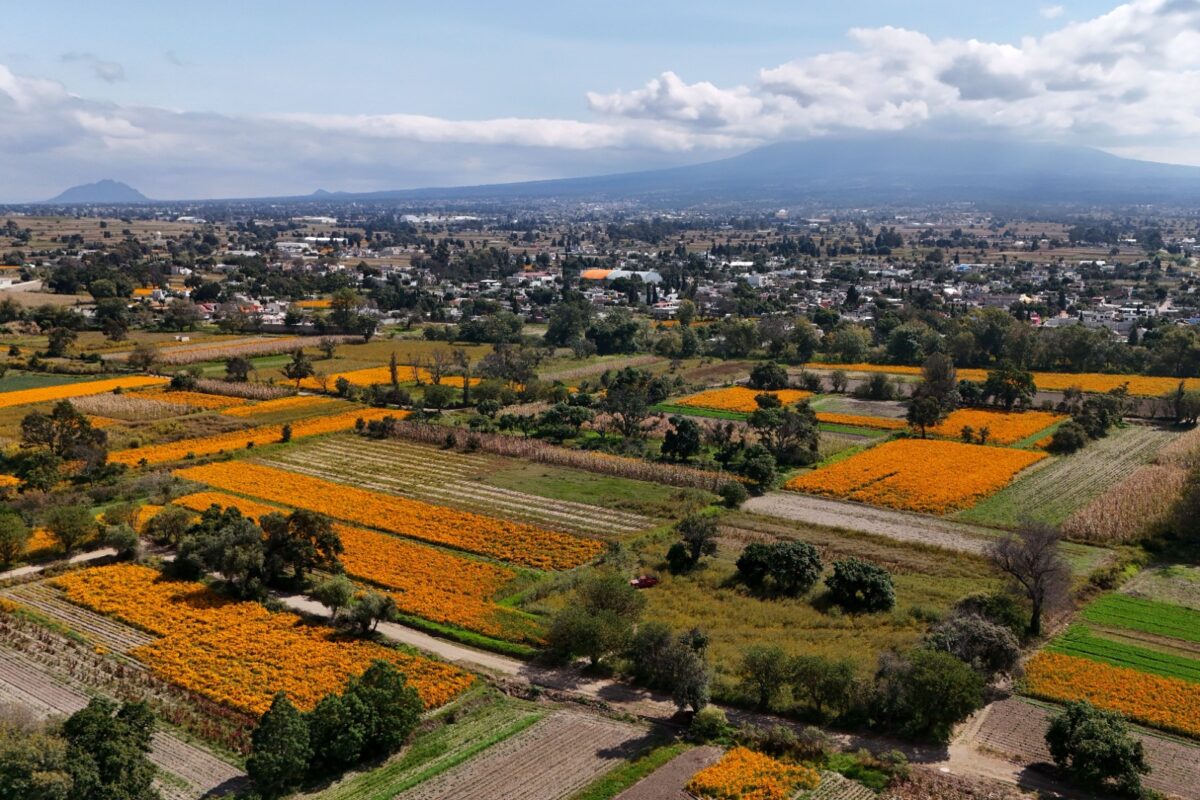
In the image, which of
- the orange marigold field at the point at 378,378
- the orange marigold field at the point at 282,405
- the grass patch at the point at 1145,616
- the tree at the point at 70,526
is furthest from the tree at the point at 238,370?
the grass patch at the point at 1145,616

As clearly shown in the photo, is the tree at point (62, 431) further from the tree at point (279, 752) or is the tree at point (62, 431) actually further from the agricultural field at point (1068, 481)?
the agricultural field at point (1068, 481)

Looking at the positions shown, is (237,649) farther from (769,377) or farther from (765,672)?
(769,377)

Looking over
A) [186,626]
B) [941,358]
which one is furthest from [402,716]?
[941,358]

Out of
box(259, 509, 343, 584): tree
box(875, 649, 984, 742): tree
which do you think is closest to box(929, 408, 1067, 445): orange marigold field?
box(875, 649, 984, 742): tree

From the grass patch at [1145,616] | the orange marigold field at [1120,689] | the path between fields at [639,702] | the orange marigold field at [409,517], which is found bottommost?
the path between fields at [639,702]

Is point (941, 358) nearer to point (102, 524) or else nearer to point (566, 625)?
point (566, 625)

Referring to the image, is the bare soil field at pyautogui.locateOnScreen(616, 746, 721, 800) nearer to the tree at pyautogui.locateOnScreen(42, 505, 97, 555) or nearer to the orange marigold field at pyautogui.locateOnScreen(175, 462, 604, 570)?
the orange marigold field at pyautogui.locateOnScreen(175, 462, 604, 570)
